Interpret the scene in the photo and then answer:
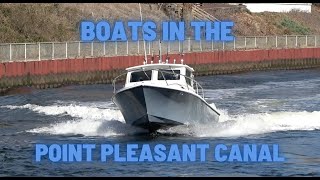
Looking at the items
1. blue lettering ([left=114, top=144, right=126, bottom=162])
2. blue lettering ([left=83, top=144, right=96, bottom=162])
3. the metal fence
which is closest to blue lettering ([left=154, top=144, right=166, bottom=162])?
blue lettering ([left=114, top=144, right=126, bottom=162])

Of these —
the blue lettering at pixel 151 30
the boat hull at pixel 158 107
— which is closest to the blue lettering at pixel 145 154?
the boat hull at pixel 158 107

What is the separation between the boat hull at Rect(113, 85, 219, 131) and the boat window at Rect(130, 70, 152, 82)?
89cm

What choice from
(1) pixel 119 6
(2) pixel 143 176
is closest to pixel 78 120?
(2) pixel 143 176

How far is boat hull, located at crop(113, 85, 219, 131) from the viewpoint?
1173 inches

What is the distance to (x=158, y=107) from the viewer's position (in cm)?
3002

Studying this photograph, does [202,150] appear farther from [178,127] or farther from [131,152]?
[178,127]

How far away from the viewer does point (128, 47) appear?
60.1 metres

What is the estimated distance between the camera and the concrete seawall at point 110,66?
50.0 meters

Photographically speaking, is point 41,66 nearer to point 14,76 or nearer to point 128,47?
point 14,76

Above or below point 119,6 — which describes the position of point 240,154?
below

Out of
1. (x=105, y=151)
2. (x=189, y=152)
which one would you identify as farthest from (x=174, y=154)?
(x=105, y=151)

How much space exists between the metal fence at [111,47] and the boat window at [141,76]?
20.5 ft

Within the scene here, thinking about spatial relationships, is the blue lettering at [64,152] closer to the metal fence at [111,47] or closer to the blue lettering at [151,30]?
the metal fence at [111,47]

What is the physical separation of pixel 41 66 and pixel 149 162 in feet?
88.5
